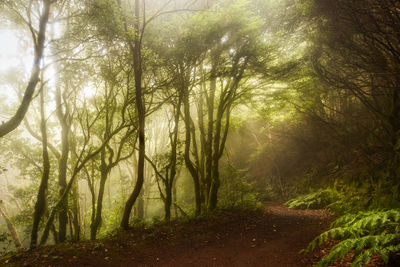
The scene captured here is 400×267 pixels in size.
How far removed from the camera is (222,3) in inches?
318

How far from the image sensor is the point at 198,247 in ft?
20.8

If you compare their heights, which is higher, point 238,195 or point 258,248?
point 238,195

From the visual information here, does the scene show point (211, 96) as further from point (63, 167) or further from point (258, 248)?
point (63, 167)

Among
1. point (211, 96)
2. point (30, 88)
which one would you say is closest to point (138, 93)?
point (30, 88)

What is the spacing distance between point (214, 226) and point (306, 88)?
7.24 meters

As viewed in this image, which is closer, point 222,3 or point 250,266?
point 250,266

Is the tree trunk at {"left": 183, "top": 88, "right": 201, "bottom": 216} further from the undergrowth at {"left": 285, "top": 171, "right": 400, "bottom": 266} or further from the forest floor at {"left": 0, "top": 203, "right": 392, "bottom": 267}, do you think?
the undergrowth at {"left": 285, "top": 171, "right": 400, "bottom": 266}

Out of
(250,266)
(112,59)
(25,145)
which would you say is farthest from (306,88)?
(25,145)

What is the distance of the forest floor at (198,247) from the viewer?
16.8 feet

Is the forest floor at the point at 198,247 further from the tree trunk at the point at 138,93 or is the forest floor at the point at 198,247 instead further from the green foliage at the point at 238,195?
the green foliage at the point at 238,195

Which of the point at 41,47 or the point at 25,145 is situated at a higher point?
the point at 41,47

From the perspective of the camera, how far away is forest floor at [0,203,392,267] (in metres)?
5.12

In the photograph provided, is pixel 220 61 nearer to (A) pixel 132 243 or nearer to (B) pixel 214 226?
(B) pixel 214 226

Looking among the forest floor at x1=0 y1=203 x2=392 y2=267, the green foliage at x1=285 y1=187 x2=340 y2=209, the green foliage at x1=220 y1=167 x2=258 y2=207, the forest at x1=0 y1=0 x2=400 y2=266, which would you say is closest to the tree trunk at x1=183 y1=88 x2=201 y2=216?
the forest at x1=0 y1=0 x2=400 y2=266
